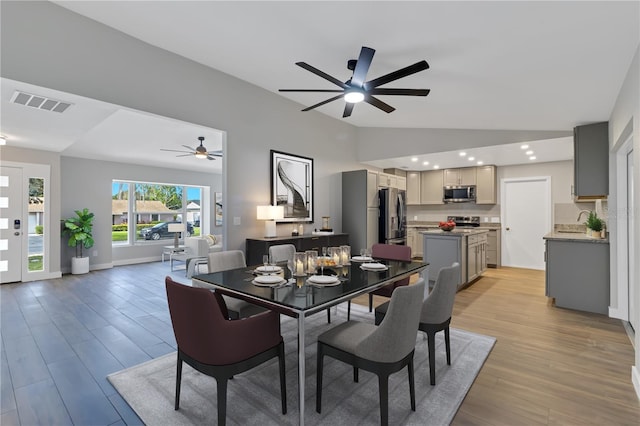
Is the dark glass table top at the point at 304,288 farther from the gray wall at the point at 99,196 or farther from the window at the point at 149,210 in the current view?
the window at the point at 149,210

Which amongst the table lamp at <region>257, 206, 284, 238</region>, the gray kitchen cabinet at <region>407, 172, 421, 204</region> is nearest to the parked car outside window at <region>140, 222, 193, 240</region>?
the table lamp at <region>257, 206, 284, 238</region>

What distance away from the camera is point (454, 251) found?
4.72 meters

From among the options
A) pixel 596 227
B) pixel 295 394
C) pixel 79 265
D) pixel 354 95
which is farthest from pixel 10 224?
pixel 596 227

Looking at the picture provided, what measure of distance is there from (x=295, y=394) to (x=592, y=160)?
4.45m

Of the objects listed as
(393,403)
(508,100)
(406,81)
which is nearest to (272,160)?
(406,81)

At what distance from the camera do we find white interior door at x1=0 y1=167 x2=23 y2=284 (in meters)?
5.45

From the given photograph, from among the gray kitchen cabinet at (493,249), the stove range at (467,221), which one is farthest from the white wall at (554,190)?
the gray kitchen cabinet at (493,249)

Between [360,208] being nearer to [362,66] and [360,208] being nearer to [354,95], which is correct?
[354,95]

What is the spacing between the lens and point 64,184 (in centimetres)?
657

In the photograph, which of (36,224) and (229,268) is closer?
(229,268)

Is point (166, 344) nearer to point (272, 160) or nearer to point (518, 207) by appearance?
point (272, 160)

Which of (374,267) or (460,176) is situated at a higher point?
(460,176)

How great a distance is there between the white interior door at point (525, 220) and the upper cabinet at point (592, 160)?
107 inches

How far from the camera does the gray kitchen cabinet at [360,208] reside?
5676mm
